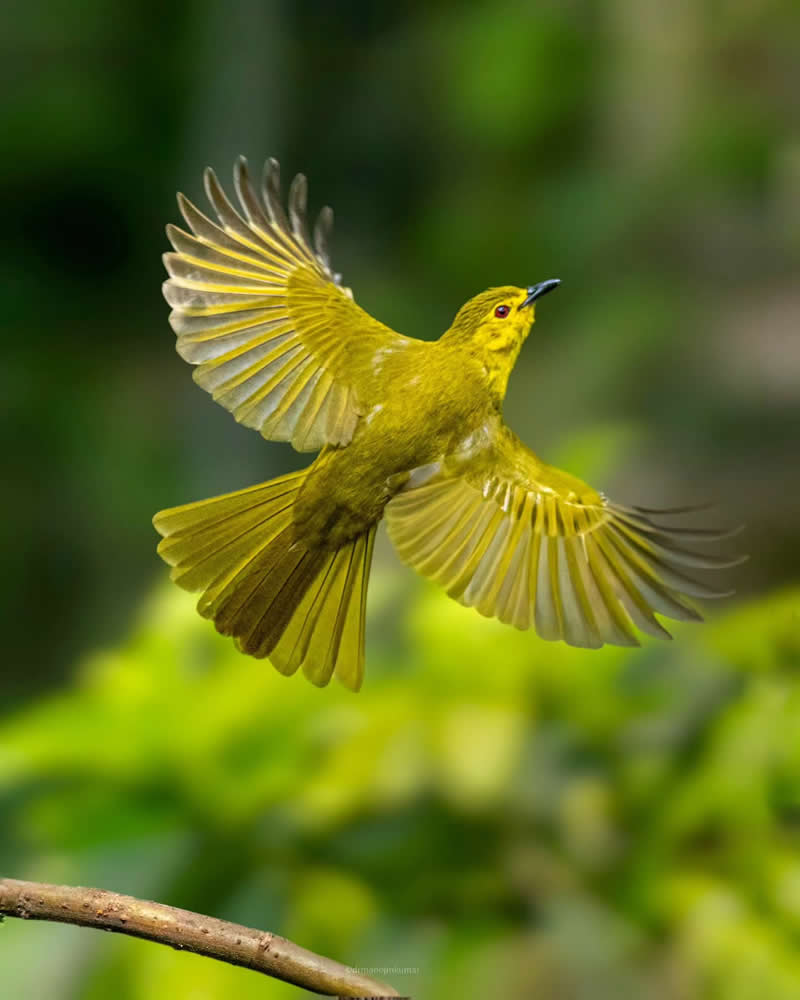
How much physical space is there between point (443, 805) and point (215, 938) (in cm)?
50

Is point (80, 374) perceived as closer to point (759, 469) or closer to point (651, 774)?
point (759, 469)

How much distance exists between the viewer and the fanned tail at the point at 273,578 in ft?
1.18

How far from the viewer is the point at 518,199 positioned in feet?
5.28

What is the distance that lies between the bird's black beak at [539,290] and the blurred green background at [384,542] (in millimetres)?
220

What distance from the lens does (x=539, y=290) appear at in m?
0.37

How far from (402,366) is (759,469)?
66.7 inches

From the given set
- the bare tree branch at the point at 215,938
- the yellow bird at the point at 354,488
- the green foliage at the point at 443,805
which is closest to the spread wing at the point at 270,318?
the yellow bird at the point at 354,488

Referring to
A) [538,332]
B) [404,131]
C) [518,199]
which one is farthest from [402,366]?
[404,131]

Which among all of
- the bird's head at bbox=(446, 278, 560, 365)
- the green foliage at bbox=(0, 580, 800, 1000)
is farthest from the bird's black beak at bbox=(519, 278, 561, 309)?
the green foliage at bbox=(0, 580, 800, 1000)

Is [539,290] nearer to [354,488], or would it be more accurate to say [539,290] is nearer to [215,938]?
[354,488]

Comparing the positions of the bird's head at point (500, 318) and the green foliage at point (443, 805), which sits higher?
the green foliage at point (443, 805)

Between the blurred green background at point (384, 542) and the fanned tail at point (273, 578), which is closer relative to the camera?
the fanned tail at point (273, 578)

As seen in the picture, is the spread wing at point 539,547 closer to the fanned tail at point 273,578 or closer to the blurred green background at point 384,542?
the fanned tail at point 273,578

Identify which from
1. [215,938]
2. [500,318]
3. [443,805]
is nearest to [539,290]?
[500,318]
